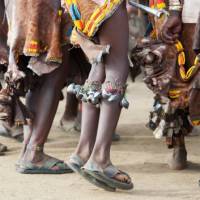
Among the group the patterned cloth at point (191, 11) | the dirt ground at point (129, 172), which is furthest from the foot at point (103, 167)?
the patterned cloth at point (191, 11)

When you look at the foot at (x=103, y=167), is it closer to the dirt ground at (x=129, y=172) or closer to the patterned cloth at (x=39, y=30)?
the dirt ground at (x=129, y=172)

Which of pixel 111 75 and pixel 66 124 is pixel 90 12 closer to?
pixel 111 75

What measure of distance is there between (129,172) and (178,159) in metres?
0.37

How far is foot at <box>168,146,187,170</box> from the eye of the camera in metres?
5.34

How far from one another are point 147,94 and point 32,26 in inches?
170

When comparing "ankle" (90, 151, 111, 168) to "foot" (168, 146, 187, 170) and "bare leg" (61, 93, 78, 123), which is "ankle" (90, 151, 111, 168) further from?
"bare leg" (61, 93, 78, 123)

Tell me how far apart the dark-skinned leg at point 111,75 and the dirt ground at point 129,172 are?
0.26 metres

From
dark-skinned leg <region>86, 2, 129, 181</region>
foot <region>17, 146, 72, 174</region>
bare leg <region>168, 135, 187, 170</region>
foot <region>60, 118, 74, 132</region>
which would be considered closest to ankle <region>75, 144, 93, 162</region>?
dark-skinned leg <region>86, 2, 129, 181</region>

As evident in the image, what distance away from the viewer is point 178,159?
17.5 ft

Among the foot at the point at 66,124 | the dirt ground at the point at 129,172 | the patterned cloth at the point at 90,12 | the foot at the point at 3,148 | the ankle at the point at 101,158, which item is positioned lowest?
the foot at the point at 66,124

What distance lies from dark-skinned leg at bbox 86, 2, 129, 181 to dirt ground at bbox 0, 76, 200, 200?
26 cm

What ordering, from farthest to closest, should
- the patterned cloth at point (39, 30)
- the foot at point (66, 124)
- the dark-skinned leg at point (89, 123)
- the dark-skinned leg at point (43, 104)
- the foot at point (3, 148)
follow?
1. the foot at point (66, 124)
2. the foot at point (3, 148)
3. the dark-skinned leg at point (43, 104)
4. the patterned cloth at point (39, 30)
5. the dark-skinned leg at point (89, 123)

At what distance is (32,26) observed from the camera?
16.5 feet

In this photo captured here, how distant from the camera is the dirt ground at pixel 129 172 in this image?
4676 millimetres
